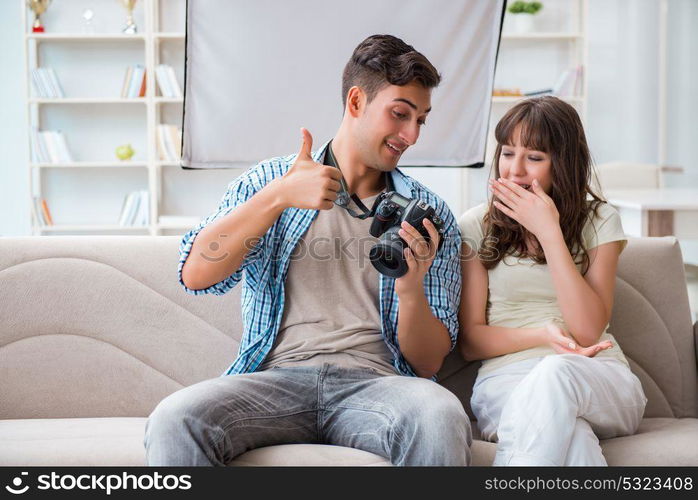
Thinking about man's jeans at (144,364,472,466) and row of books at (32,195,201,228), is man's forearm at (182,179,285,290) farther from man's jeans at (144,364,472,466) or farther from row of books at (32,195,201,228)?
row of books at (32,195,201,228)

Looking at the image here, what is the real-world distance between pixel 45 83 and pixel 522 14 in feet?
9.67

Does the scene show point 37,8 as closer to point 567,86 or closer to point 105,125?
point 105,125

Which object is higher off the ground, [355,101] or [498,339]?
[355,101]

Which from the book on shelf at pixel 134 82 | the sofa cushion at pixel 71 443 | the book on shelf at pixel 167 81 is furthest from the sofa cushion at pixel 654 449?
the book on shelf at pixel 134 82

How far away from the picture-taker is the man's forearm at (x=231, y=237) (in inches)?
57.6

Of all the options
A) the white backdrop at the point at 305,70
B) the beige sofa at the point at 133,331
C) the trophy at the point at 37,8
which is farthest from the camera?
the trophy at the point at 37,8

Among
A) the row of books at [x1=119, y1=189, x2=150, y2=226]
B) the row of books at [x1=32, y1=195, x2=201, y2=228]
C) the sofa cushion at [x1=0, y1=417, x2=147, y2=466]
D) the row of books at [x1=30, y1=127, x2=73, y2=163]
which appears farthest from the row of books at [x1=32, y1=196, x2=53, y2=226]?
the sofa cushion at [x1=0, y1=417, x2=147, y2=466]

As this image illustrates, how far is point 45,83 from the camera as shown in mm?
4773

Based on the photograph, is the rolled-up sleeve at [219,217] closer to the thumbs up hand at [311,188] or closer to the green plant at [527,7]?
the thumbs up hand at [311,188]

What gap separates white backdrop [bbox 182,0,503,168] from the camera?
2004 mm

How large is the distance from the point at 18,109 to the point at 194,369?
12.6 ft

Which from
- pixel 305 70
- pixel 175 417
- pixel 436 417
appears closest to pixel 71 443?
pixel 175 417

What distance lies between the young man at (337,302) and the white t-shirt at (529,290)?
94 millimetres

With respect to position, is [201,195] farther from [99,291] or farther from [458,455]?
[458,455]
